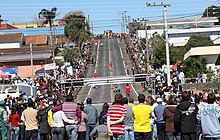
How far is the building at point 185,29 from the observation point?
12462 cm

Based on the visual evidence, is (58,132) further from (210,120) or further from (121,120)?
(210,120)

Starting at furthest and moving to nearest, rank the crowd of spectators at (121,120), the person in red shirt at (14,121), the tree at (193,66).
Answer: the tree at (193,66) → the person in red shirt at (14,121) → the crowd of spectators at (121,120)

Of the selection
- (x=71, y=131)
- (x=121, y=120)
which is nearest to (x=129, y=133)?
(x=121, y=120)

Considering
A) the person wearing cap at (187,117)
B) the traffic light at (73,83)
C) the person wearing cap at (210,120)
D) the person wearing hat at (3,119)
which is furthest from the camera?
the traffic light at (73,83)

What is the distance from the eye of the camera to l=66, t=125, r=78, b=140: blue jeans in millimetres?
15125

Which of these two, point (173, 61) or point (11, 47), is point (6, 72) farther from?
point (11, 47)

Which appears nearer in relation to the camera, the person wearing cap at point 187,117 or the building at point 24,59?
the person wearing cap at point 187,117

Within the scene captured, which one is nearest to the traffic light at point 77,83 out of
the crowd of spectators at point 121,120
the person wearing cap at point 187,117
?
the crowd of spectators at point 121,120

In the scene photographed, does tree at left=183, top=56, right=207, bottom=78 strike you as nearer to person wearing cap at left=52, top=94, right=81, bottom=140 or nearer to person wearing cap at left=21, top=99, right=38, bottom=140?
person wearing cap at left=21, top=99, right=38, bottom=140

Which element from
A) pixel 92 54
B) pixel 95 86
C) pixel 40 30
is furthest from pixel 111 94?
pixel 40 30

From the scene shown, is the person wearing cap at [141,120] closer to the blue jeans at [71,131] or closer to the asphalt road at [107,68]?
the blue jeans at [71,131]

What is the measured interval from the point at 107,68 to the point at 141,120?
76423mm

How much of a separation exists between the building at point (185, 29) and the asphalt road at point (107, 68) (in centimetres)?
948

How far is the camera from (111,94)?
62625mm
